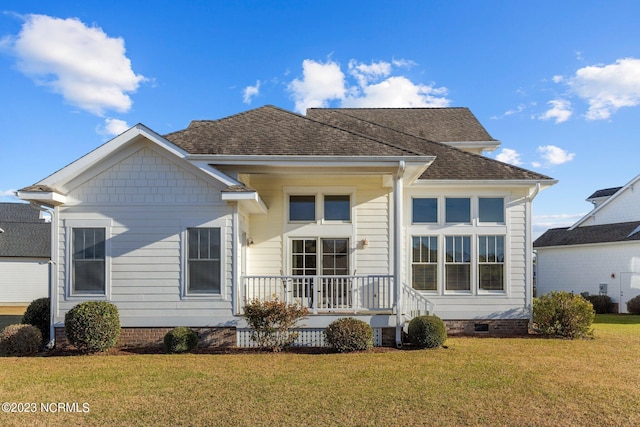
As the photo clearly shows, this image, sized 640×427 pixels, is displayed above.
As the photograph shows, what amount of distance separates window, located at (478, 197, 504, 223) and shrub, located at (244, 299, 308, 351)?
237 inches

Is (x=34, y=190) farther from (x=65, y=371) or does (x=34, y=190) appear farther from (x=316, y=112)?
(x=316, y=112)

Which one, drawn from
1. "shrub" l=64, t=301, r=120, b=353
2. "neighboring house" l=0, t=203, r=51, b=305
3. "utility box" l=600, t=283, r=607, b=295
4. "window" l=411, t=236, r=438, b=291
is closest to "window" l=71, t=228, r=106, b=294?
"shrub" l=64, t=301, r=120, b=353

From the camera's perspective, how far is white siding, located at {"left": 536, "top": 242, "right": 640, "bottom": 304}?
2334 centimetres

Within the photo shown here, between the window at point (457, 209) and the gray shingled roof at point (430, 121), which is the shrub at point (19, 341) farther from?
the gray shingled roof at point (430, 121)

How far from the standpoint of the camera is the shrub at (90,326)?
398 inches

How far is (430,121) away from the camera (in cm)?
1862

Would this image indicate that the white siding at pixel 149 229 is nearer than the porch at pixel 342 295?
Yes

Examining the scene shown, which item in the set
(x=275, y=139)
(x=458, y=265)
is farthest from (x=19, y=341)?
(x=458, y=265)

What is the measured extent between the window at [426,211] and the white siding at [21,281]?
22.4 m

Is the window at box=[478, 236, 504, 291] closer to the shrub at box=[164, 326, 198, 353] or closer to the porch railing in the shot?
the porch railing

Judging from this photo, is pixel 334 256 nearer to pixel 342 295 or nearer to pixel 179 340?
pixel 342 295

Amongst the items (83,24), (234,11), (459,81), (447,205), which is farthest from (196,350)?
(459,81)

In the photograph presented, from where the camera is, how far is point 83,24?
13.8 m

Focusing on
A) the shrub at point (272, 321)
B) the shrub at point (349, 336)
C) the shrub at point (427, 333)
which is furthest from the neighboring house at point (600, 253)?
the shrub at point (272, 321)
